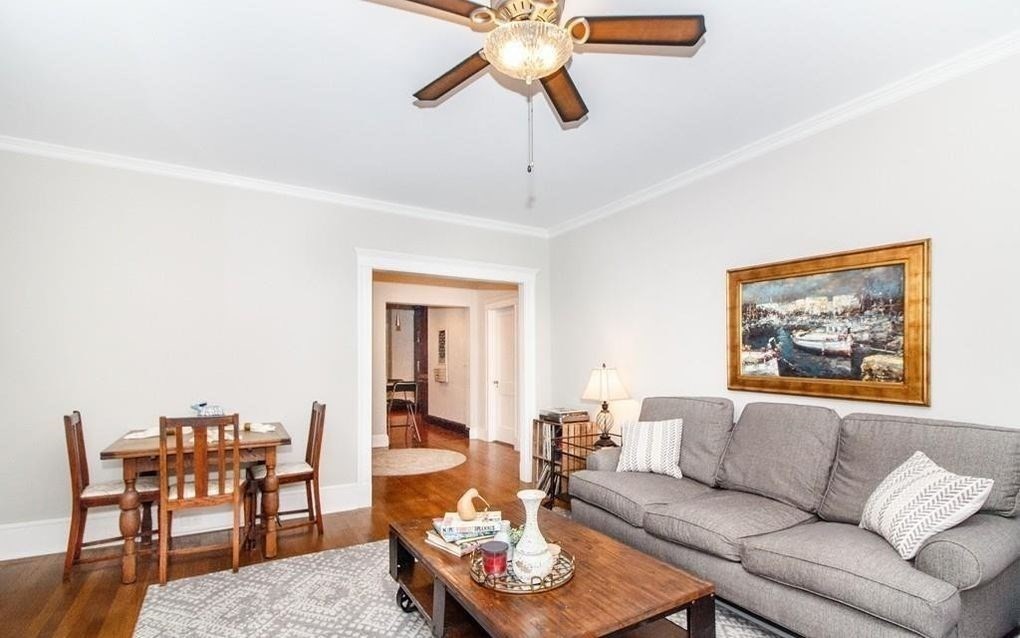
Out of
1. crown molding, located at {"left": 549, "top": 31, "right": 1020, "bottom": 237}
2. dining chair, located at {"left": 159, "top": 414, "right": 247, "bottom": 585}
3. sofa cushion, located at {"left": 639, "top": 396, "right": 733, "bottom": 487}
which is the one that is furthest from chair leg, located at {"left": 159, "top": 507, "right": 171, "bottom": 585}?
crown molding, located at {"left": 549, "top": 31, "right": 1020, "bottom": 237}

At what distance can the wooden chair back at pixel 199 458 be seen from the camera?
2.97m

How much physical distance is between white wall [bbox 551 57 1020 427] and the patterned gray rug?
1.67 meters

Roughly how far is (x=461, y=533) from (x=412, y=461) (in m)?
4.07

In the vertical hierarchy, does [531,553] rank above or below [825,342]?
below

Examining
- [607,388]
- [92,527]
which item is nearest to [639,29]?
[607,388]

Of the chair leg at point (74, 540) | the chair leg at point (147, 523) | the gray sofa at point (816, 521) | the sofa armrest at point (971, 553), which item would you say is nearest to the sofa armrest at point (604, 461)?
the gray sofa at point (816, 521)

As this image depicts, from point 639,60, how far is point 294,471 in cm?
337

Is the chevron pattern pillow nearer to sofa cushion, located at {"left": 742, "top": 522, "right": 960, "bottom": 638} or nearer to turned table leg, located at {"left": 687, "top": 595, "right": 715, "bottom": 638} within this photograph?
sofa cushion, located at {"left": 742, "top": 522, "right": 960, "bottom": 638}

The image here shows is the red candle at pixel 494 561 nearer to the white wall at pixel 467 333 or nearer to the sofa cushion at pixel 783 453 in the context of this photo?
the sofa cushion at pixel 783 453

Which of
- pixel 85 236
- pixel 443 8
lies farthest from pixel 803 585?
pixel 85 236

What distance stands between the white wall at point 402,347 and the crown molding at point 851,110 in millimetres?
7407

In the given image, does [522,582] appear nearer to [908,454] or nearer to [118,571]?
[908,454]

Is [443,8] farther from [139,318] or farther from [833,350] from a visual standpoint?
[139,318]

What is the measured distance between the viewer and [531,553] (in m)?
2.02
